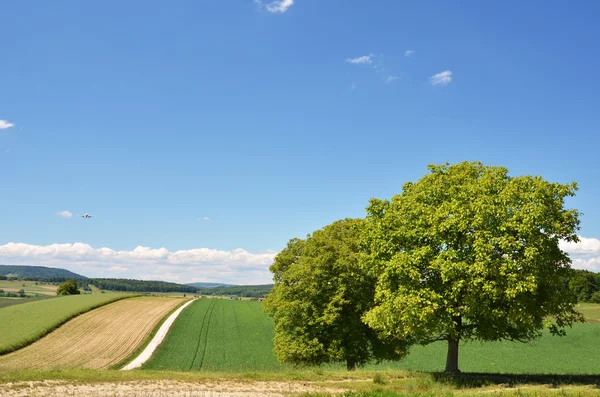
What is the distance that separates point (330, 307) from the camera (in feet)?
112

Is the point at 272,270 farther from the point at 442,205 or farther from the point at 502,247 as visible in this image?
the point at 502,247

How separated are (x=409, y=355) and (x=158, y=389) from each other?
37.9m

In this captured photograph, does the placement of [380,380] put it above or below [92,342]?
above

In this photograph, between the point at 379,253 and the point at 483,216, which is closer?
the point at 483,216

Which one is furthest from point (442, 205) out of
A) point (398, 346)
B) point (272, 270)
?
point (272, 270)

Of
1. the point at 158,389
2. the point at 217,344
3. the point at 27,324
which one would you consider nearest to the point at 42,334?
the point at 27,324

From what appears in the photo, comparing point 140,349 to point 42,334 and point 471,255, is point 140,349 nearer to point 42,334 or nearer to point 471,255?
point 42,334

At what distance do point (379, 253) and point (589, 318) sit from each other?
3029 inches

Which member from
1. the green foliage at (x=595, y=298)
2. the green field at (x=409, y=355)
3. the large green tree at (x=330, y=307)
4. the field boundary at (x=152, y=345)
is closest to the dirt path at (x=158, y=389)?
the large green tree at (x=330, y=307)

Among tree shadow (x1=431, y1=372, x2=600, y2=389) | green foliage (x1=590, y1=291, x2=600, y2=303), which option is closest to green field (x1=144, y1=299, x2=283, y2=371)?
tree shadow (x1=431, y1=372, x2=600, y2=389)

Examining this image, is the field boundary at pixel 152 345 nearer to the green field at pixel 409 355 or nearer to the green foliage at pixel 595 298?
the green field at pixel 409 355

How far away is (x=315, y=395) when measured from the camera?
18.1 meters

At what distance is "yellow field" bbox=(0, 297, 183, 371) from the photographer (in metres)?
42.3

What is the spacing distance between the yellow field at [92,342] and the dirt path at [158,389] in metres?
21.0
